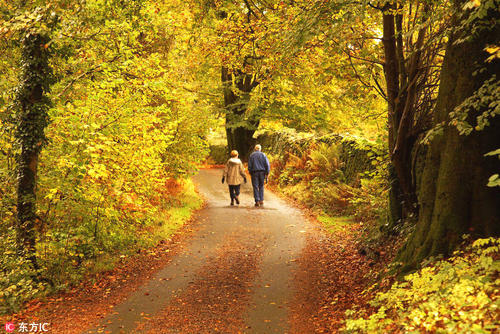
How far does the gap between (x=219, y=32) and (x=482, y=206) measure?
927 cm

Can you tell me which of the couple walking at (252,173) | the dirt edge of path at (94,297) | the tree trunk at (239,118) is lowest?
the dirt edge of path at (94,297)

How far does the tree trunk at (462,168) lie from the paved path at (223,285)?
2369mm

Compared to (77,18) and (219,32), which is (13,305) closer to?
(77,18)

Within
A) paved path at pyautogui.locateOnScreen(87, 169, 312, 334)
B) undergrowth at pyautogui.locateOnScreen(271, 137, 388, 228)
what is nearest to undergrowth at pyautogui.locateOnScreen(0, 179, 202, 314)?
paved path at pyautogui.locateOnScreen(87, 169, 312, 334)

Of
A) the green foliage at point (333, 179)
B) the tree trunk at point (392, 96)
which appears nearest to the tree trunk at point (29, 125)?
the tree trunk at point (392, 96)

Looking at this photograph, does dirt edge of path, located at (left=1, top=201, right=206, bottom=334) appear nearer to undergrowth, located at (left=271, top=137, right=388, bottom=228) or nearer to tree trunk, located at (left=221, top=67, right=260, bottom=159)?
undergrowth, located at (left=271, top=137, right=388, bottom=228)

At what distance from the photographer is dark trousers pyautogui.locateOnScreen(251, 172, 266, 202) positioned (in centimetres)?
1424

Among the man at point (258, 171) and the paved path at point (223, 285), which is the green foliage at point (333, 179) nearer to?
the paved path at point (223, 285)

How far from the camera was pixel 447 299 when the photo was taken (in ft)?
12.6

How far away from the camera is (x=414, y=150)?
7.23m

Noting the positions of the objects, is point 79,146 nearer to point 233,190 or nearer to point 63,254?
point 63,254

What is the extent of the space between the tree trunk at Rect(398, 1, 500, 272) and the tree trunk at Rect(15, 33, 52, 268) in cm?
661

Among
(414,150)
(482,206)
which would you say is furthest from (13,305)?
(414,150)

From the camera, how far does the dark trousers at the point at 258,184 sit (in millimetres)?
14240
